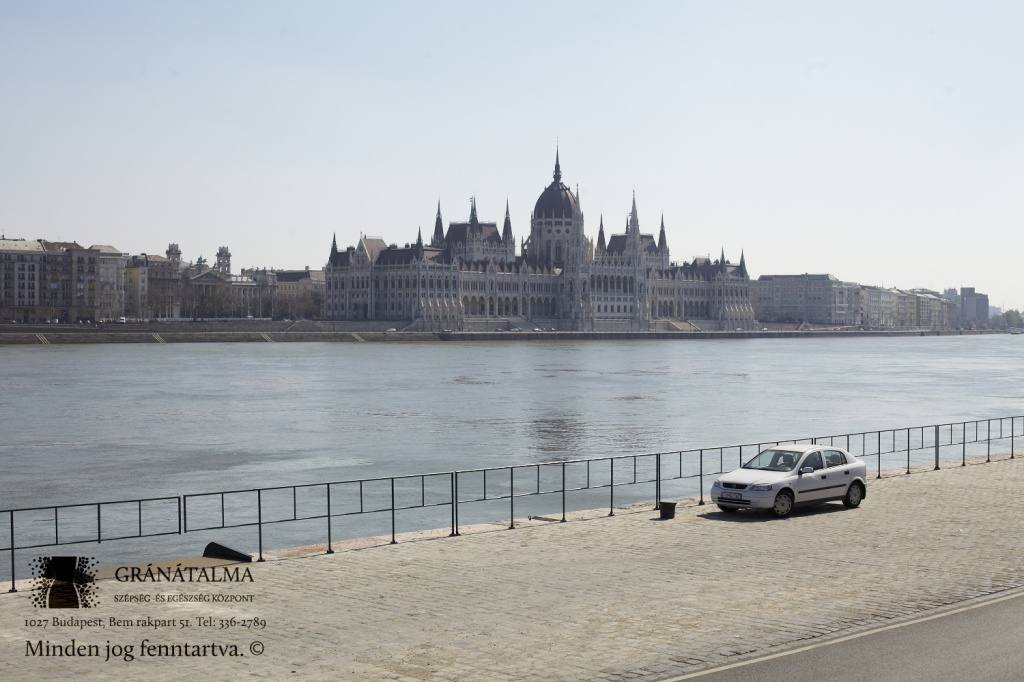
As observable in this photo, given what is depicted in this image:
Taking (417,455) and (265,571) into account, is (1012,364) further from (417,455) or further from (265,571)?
(265,571)

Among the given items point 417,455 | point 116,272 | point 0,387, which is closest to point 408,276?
point 116,272

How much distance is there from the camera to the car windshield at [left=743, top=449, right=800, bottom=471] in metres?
18.8

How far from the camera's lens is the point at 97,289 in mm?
164000

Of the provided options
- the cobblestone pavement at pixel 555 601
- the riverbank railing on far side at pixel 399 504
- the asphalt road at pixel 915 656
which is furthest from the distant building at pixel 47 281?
the asphalt road at pixel 915 656

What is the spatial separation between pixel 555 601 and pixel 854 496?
26.6 feet

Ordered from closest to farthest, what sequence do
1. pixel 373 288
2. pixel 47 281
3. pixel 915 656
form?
pixel 915 656 → pixel 47 281 → pixel 373 288

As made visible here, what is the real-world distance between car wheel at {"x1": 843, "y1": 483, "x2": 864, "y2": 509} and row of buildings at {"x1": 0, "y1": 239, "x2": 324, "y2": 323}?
147823 millimetres

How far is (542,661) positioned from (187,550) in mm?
11930

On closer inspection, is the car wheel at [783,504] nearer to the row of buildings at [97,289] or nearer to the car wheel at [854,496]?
the car wheel at [854,496]

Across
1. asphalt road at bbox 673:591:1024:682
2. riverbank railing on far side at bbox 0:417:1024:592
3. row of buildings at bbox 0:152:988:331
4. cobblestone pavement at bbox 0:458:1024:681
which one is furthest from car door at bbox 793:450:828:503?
row of buildings at bbox 0:152:988:331

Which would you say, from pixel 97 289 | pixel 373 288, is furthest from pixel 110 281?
pixel 373 288

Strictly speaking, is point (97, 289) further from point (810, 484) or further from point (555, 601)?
point (555, 601)

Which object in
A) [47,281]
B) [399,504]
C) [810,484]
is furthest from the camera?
[47,281]

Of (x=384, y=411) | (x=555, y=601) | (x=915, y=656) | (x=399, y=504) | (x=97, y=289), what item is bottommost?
(x=384, y=411)
